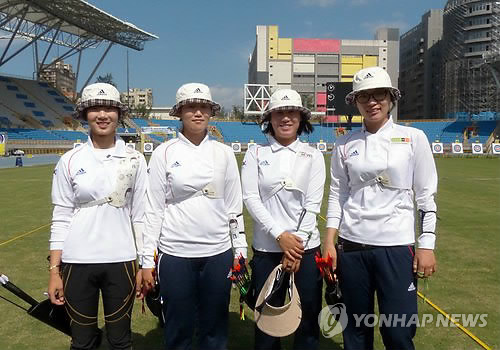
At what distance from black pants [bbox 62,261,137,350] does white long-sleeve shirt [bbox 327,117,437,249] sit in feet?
4.60

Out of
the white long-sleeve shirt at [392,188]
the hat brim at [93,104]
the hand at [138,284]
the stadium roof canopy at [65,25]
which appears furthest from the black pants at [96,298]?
the stadium roof canopy at [65,25]

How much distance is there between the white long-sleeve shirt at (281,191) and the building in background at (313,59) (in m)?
77.9

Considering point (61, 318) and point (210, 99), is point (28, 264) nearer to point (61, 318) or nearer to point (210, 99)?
point (61, 318)

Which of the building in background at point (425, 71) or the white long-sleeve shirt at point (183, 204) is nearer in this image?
the white long-sleeve shirt at point (183, 204)

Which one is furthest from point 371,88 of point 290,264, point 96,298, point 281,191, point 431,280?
point 431,280

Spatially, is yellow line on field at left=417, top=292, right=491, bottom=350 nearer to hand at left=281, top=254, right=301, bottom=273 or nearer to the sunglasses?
hand at left=281, top=254, right=301, bottom=273

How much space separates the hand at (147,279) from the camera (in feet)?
8.22

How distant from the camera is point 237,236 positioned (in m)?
2.71

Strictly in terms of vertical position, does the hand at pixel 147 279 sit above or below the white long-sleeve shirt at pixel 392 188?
below

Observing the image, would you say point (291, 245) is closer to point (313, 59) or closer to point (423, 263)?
point (423, 263)

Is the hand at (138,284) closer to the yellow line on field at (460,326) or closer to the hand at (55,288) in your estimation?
the hand at (55,288)

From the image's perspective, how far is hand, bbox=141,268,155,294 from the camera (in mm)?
2506

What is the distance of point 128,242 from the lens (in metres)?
2.50

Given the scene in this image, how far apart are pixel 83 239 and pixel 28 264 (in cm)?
401
